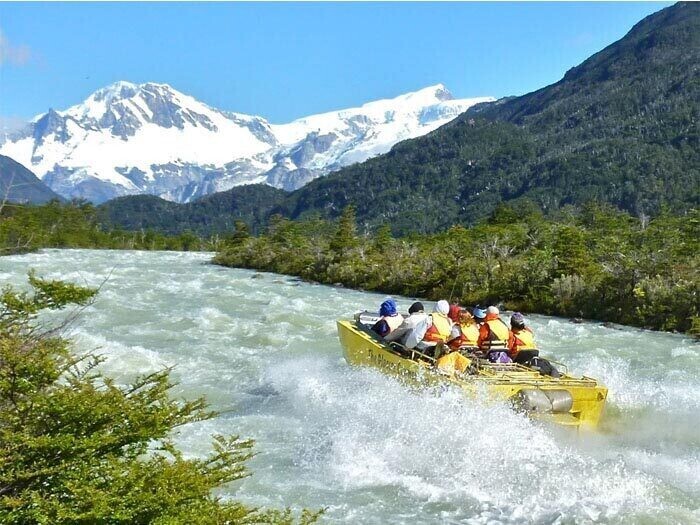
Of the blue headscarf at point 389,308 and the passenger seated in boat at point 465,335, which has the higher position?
the blue headscarf at point 389,308

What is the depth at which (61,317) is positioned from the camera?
15.0 meters

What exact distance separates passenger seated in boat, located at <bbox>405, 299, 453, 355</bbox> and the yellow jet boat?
0.17 meters

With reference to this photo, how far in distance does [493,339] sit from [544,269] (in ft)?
49.9

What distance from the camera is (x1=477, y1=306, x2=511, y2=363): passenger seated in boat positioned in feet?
33.4

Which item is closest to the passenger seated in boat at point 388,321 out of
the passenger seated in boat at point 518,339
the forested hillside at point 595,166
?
the passenger seated in boat at point 518,339

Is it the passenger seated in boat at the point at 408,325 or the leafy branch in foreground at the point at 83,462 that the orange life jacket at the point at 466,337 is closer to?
the passenger seated in boat at the point at 408,325

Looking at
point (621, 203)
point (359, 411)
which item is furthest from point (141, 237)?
point (621, 203)

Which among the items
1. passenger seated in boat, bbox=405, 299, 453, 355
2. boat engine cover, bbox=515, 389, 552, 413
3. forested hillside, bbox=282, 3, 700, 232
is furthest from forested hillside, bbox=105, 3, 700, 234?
boat engine cover, bbox=515, 389, 552, 413

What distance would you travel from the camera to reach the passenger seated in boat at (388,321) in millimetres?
11867

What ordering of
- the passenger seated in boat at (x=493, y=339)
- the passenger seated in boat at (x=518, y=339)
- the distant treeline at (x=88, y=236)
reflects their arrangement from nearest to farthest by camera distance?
the passenger seated in boat at (x=493, y=339), the passenger seated in boat at (x=518, y=339), the distant treeline at (x=88, y=236)

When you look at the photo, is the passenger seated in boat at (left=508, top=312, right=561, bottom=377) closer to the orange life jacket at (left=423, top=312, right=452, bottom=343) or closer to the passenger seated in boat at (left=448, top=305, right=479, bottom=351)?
the passenger seated in boat at (left=448, top=305, right=479, bottom=351)

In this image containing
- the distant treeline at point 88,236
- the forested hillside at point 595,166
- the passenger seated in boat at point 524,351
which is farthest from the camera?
the forested hillside at point 595,166

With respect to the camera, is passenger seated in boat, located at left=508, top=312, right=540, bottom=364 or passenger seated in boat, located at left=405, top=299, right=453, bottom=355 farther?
passenger seated in boat, located at left=508, top=312, right=540, bottom=364

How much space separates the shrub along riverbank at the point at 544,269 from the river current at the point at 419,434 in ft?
13.7
